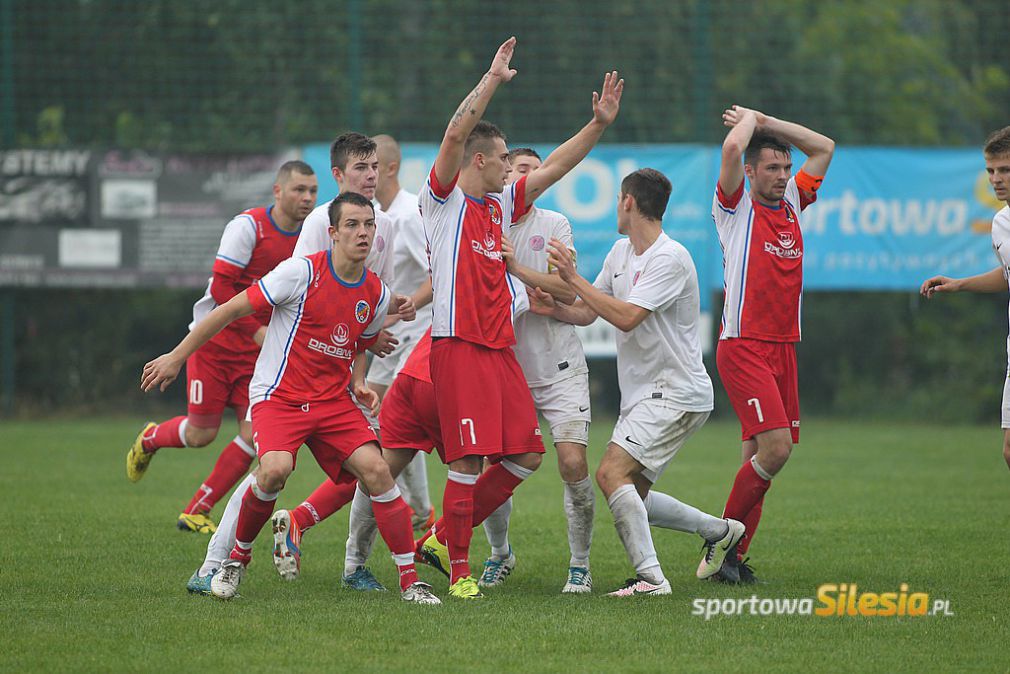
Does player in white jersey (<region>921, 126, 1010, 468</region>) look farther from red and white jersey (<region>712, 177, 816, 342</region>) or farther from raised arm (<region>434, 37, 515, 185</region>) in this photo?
raised arm (<region>434, 37, 515, 185</region>)

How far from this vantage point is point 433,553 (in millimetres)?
7117

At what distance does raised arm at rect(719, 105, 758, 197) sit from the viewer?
6711mm

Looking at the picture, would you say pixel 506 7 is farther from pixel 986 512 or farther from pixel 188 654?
pixel 188 654

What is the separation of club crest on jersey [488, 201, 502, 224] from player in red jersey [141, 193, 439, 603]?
580mm

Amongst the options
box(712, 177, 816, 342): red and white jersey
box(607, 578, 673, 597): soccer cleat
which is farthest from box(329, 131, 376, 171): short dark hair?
box(607, 578, 673, 597): soccer cleat

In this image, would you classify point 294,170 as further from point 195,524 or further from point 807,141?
point 807,141

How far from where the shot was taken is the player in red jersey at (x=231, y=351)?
26.2 ft

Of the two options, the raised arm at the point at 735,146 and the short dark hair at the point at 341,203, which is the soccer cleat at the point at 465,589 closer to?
the short dark hair at the point at 341,203

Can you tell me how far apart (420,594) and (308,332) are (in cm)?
135

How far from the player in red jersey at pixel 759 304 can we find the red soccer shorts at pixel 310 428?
6.58 ft

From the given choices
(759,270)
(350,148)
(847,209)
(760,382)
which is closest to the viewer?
(760,382)

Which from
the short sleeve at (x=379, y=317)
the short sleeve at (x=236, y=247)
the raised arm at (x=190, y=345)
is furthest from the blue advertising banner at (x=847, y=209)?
the raised arm at (x=190, y=345)

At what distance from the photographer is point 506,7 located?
1748 cm

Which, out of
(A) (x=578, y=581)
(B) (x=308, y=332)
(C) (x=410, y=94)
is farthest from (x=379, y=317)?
(C) (x=410, y=94)
